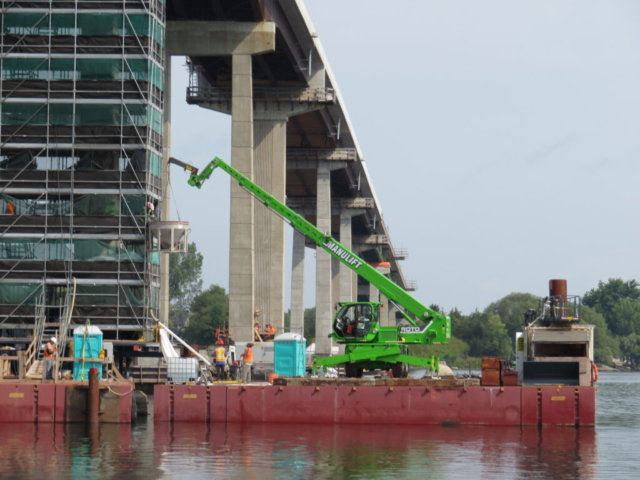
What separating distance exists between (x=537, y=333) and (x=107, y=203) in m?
24.5

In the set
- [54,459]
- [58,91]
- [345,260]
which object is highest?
[58,91]

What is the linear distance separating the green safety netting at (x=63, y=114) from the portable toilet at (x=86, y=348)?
16.1 metres

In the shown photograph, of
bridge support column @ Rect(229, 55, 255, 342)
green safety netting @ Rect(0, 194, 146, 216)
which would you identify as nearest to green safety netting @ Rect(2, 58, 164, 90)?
green safety netting @ Rect(0, 194, 146, 216)

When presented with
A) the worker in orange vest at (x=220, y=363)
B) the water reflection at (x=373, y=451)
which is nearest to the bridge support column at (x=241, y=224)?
the worker in orange vest at (x=220, y=363)

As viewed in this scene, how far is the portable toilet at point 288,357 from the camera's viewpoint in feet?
179

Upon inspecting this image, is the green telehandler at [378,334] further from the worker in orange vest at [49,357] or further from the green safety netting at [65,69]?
the green safety netting at [65,69]

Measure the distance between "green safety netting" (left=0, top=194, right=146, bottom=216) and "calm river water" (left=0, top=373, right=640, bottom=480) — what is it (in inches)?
676

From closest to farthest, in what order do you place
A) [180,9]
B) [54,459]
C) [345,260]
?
[54,459] < [345,260] < [180,9]

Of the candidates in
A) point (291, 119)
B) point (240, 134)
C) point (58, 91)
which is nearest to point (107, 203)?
point (58, 91)

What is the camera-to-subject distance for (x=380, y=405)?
155 feet

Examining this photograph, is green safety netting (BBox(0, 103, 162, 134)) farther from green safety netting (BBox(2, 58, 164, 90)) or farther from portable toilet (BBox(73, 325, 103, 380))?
portable toilet (BBox(73, 325, 103, 380))

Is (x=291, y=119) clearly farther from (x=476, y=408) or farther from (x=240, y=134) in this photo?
(x=476, y=408)

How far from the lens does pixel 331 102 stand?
8900 centimetres

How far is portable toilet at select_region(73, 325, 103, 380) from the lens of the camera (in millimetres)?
48344
